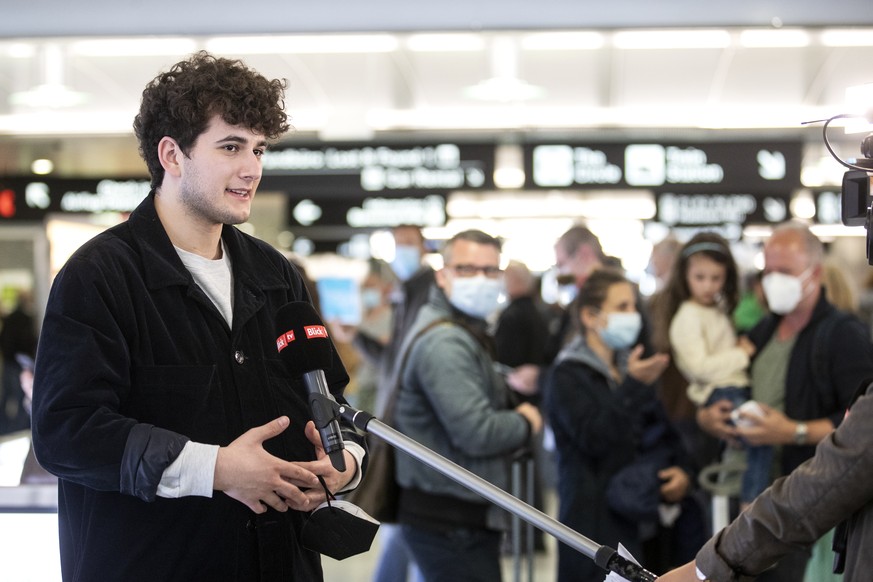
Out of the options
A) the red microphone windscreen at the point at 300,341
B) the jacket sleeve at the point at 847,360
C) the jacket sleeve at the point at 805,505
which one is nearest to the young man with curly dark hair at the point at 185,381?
the red microphone windscreen at the point at 300,341

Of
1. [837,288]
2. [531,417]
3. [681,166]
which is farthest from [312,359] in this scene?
[681,166]

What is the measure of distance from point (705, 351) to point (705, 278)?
37 cm

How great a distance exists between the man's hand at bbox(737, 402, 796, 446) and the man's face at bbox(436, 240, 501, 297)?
1.24m

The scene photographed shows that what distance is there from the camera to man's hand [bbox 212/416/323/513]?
213 cm

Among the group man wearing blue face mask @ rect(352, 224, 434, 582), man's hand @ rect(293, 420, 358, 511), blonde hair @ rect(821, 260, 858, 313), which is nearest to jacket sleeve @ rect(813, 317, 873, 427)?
blonde hair @ rect(821, 260, 858, 313)

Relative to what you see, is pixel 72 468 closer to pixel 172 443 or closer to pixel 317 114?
pixel 172 443

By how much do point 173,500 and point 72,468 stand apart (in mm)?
226

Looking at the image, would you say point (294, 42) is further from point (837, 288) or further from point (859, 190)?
point (859, 190)

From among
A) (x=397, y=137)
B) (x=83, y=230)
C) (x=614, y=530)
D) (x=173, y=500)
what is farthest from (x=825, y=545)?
(x=397, y=137)

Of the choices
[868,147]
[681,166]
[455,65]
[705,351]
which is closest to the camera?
[868,147]

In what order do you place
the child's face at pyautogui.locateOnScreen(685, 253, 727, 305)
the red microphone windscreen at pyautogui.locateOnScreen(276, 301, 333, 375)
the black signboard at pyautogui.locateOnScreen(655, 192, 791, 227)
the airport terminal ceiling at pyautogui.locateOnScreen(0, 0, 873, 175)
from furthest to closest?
the black signboard at pyautogui.locateOnScreen(655, 192, 791, 227)
the airport terminal ceiling at pyautogui.locateOnScreen(0, 0, 873, 175)
the child's face at pyautogui.locateOnScreen(685, 253, 727, 305)
the red microphone windscreen at pyautogui.locateOnScreen(276, 301, 333, 375)

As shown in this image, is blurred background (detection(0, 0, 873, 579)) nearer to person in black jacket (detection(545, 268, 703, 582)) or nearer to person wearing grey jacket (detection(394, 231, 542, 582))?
person wearing grey jacket (detection(394, 231, 542, 582))

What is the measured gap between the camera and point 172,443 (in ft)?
6.97

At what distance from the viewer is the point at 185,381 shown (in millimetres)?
2283
